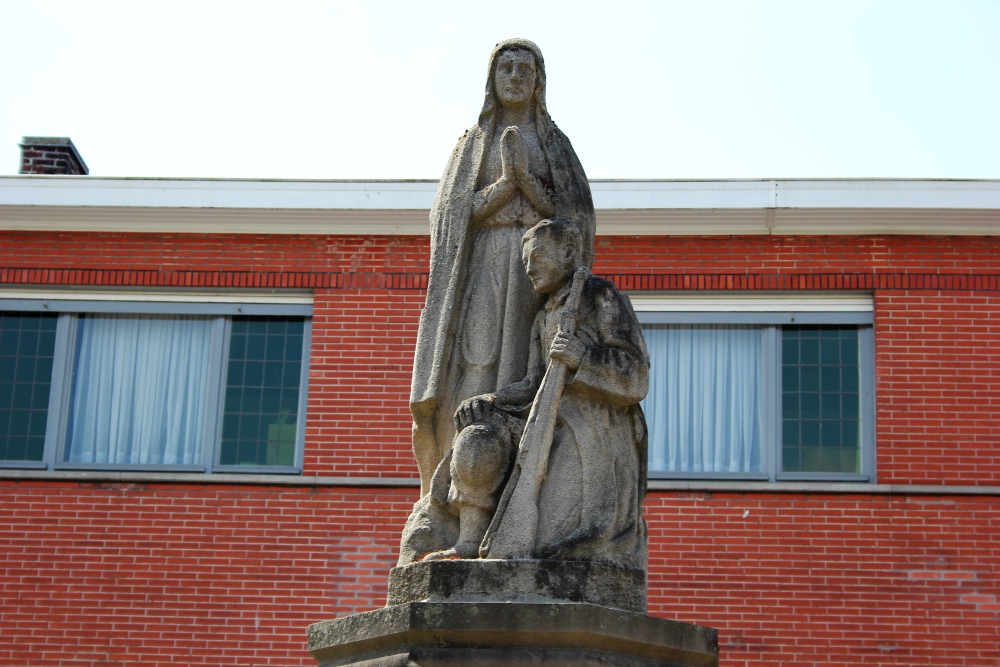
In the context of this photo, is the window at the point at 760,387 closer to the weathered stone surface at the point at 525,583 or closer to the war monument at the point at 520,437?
the war monument at the point at 520,437

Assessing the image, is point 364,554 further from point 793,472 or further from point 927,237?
point 927,237

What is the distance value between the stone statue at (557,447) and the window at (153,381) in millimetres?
8914

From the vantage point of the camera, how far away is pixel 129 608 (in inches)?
653

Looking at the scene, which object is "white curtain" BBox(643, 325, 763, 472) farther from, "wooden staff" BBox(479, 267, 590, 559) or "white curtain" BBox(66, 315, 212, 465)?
"wooden staff" BBox(479, 267, 590, 559)

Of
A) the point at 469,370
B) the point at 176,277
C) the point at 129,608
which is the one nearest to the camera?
the point at 469,370

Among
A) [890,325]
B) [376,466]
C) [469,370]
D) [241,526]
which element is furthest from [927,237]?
[469,370]

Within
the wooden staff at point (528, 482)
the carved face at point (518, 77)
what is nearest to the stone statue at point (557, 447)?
the wooden staff at point (528, 482)

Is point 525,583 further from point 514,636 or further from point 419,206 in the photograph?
point 419,206

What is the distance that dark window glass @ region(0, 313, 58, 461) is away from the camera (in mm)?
17453

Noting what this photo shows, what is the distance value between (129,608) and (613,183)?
6196 mm

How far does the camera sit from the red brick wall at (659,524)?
1622cm

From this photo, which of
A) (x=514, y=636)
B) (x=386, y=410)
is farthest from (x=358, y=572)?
(x=514, y=636)

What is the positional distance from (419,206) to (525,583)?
9.83m

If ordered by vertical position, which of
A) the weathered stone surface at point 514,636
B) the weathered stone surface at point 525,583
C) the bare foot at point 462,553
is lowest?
the weathered stone surface at point 514,636
